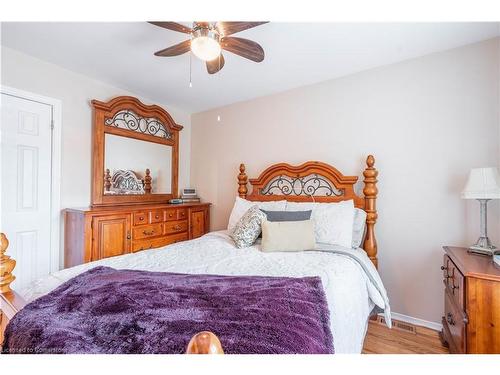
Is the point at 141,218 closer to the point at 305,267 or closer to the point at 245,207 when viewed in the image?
the point at 245,207

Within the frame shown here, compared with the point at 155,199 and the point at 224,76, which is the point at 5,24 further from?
the point at 155,199

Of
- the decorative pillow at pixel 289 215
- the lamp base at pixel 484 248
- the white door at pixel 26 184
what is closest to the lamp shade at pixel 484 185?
the lamp base at pixel 484 248

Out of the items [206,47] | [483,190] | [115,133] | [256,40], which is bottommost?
[483,190]

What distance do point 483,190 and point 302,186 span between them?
1.50 meters

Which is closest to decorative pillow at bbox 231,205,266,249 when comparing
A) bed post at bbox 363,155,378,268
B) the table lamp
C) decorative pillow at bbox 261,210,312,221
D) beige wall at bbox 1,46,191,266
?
decorative pillow at bbox 261,210,312,221

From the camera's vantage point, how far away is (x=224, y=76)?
2590mm

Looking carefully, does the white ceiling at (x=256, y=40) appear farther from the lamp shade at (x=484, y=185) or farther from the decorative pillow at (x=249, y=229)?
the decorative pillow at (x=249, y=229)

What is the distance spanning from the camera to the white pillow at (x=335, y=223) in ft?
6.72

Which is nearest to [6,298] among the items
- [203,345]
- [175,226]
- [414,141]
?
[203,345]

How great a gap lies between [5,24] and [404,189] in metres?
3.49

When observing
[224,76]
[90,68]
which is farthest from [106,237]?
[224,76]

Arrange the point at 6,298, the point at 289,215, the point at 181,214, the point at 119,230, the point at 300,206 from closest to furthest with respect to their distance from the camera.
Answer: the point at 6,298, the point at 289,215, the point at 300,206, the point at 119,230, the point at 181,214

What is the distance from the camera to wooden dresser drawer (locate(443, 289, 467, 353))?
1417 mm

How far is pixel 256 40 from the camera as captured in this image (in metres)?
1.96
